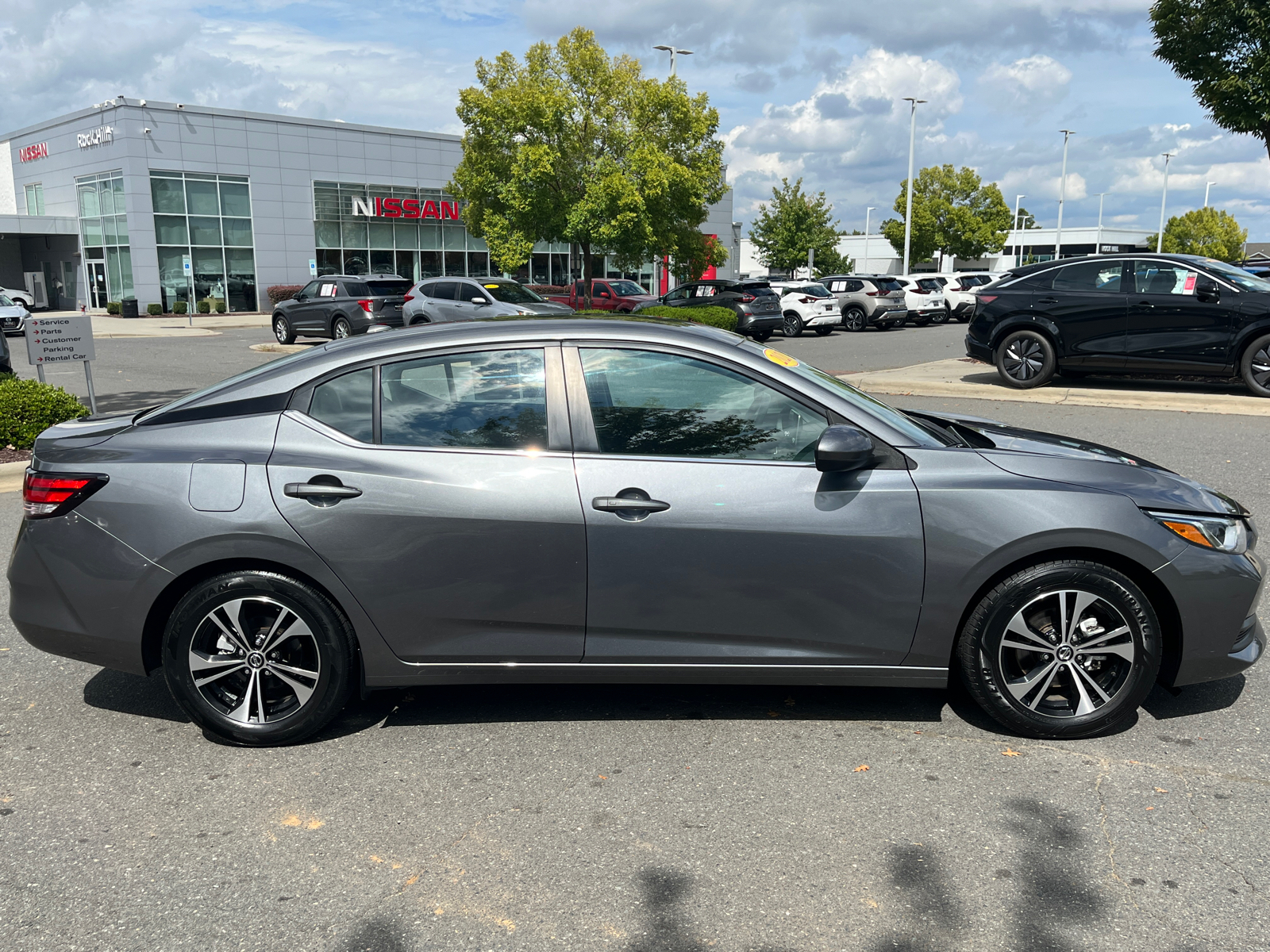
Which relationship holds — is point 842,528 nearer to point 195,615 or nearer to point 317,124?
point 195,615

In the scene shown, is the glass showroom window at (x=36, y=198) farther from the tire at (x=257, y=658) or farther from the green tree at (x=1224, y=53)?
the tire at (x=257, y=658)

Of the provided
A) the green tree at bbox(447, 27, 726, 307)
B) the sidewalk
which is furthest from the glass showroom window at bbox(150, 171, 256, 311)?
the sidewalk

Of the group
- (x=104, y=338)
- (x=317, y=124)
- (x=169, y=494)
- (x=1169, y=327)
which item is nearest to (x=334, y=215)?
(x=317, y=124)

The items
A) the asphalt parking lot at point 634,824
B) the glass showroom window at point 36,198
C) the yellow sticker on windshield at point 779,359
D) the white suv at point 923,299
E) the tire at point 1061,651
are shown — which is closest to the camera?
the asphalt parking lot at point 634,824

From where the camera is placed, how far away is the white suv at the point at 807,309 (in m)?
29.5

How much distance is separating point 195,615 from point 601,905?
187cm

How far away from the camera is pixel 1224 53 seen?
15734 mm

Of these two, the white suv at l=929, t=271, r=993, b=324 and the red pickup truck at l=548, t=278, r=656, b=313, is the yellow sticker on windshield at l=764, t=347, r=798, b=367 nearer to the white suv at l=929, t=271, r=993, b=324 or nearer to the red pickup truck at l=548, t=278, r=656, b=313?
the red pickup truck at l=548, t=278, r=656, b=313

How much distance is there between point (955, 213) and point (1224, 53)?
1829 inches

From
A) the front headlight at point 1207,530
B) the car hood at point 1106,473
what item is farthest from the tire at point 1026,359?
the front headlight at point 1207,530

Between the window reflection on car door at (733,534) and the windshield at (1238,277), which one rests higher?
the windshield at (1238,277)

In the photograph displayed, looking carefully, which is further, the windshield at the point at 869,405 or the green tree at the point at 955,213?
the green tree at the point at 955,213

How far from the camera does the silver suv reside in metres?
31.5

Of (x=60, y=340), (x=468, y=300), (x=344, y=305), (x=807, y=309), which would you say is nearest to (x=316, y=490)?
(x=60, y=340)
